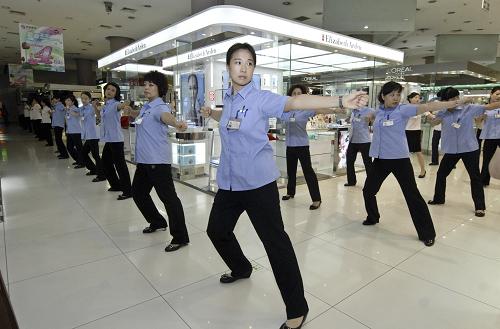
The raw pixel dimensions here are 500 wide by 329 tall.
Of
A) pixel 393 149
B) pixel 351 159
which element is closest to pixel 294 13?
pixel 351 159

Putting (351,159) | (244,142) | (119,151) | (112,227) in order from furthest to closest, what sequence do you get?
1. (351,159)
2. (119,151)
3. (112,227)
4. (244,142)

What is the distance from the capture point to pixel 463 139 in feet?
12.6

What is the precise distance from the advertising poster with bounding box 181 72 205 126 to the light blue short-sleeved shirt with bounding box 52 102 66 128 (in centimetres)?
422

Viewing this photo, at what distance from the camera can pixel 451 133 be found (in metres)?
3.92

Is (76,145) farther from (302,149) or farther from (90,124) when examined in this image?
(302,149)

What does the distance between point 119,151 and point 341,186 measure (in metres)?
3.49

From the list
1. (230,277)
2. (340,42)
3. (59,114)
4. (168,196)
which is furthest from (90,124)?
(340,42)

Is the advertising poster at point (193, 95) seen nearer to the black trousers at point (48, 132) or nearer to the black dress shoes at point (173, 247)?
the black dress shoes at point (173, 247)

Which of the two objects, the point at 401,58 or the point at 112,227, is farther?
the point at 401,58

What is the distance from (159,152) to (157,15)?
8.37m

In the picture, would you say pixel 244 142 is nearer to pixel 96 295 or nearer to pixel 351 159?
pixel 96 295

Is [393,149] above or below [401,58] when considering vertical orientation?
below

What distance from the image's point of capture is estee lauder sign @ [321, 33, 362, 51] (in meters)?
5.26

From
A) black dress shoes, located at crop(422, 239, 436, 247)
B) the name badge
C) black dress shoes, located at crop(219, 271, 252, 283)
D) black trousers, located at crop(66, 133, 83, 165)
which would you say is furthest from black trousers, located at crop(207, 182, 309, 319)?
black trousers, located at crop(66, 133, 83, 165)
